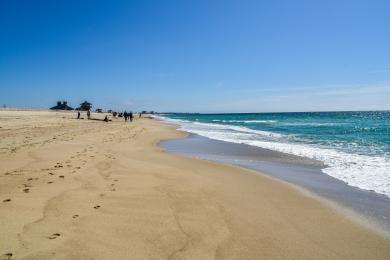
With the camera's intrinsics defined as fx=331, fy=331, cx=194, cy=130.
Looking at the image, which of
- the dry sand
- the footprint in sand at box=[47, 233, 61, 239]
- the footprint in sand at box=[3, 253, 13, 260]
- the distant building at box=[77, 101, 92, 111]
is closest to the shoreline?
the dry sand

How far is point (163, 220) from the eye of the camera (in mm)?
5492

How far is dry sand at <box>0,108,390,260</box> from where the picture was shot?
14.4 feet

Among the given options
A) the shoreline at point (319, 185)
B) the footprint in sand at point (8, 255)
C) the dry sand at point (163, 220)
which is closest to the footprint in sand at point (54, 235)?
the dry sand at point (163, 220)

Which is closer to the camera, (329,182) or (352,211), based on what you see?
(352,211)

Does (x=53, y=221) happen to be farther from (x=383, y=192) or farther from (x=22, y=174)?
(x=383, y=192)

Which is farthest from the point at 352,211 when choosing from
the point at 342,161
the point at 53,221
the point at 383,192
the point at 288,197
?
the point at 342,161

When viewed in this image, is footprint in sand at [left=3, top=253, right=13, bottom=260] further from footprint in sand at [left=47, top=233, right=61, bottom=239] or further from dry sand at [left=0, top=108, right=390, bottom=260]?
footprint in sand at [left=47, top=233, right=61, bottom=239]

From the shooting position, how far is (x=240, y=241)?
483 cm

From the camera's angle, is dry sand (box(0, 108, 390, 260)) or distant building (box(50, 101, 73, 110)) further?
distant building (box(50, 101, 73, 110))

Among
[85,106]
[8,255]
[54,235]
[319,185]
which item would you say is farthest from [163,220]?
[85,106]

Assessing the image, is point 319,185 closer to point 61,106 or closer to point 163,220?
point 163,220

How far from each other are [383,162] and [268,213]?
9393 mm

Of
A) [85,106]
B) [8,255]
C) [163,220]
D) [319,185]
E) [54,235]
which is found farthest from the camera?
[85,106]

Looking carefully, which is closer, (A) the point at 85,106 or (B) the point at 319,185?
(B) the point at 319,185
